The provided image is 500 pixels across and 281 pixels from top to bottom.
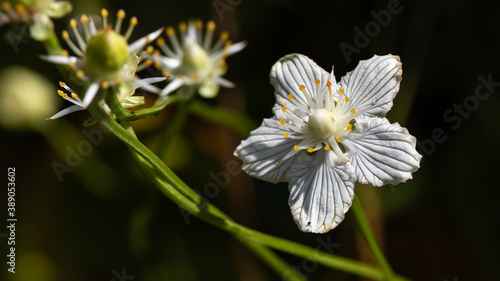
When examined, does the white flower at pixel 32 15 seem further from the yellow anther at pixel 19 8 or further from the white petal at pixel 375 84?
the white petal at pixel 375 84

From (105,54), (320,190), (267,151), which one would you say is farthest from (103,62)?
(320,190)

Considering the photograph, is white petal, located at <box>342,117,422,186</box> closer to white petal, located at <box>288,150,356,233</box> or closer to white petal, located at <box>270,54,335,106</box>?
white petal, located at <box>288,150,356,233</box>

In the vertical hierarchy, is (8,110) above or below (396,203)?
above

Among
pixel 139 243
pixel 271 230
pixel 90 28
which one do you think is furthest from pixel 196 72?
pixel 271 230

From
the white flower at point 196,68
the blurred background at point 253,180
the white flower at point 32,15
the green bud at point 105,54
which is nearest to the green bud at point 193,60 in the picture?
the white flower at point 196,68

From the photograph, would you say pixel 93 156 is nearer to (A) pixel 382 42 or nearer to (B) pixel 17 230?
(B) pixel 17 230

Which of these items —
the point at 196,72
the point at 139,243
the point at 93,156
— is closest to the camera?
the point at 196,72
